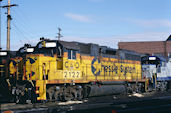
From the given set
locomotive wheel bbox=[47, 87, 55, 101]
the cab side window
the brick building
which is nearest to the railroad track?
locomotive wheel bbox=[47, 87, 55, 101]

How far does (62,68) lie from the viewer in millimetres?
14641

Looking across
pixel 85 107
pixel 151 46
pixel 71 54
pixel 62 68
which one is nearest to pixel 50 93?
pixel 62 68

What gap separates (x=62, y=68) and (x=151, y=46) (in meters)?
51.0

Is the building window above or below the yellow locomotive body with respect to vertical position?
above

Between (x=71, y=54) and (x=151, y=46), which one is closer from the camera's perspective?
(x=71, y=54)

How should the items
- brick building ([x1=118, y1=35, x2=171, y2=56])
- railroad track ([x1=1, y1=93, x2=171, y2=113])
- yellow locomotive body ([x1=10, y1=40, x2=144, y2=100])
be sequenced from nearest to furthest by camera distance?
railroad track ([x1=1, y1=93, x2=171, y2=113]) → yellow locomotive body ([x1=10, y1=40, x2=144, y2=100]) → brick building ([x1=118, y1=35, x2=171, y2=56])

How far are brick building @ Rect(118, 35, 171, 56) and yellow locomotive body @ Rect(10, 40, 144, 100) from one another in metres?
45.3

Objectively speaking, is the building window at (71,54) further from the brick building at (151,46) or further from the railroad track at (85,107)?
the brick building at (151,46)

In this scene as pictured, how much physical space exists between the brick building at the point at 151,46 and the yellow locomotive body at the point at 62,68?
45345 millimetres

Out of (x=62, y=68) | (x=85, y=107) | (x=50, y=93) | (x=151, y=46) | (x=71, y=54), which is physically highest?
(x=151, y=46)

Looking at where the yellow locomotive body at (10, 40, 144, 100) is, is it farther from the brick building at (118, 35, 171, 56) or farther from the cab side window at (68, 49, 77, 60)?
the brick building at (118, 35, 171, 56)

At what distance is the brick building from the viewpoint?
60781 millimetres

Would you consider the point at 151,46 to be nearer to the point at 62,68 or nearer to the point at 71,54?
the point at 71,54

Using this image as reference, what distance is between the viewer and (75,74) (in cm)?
1562
